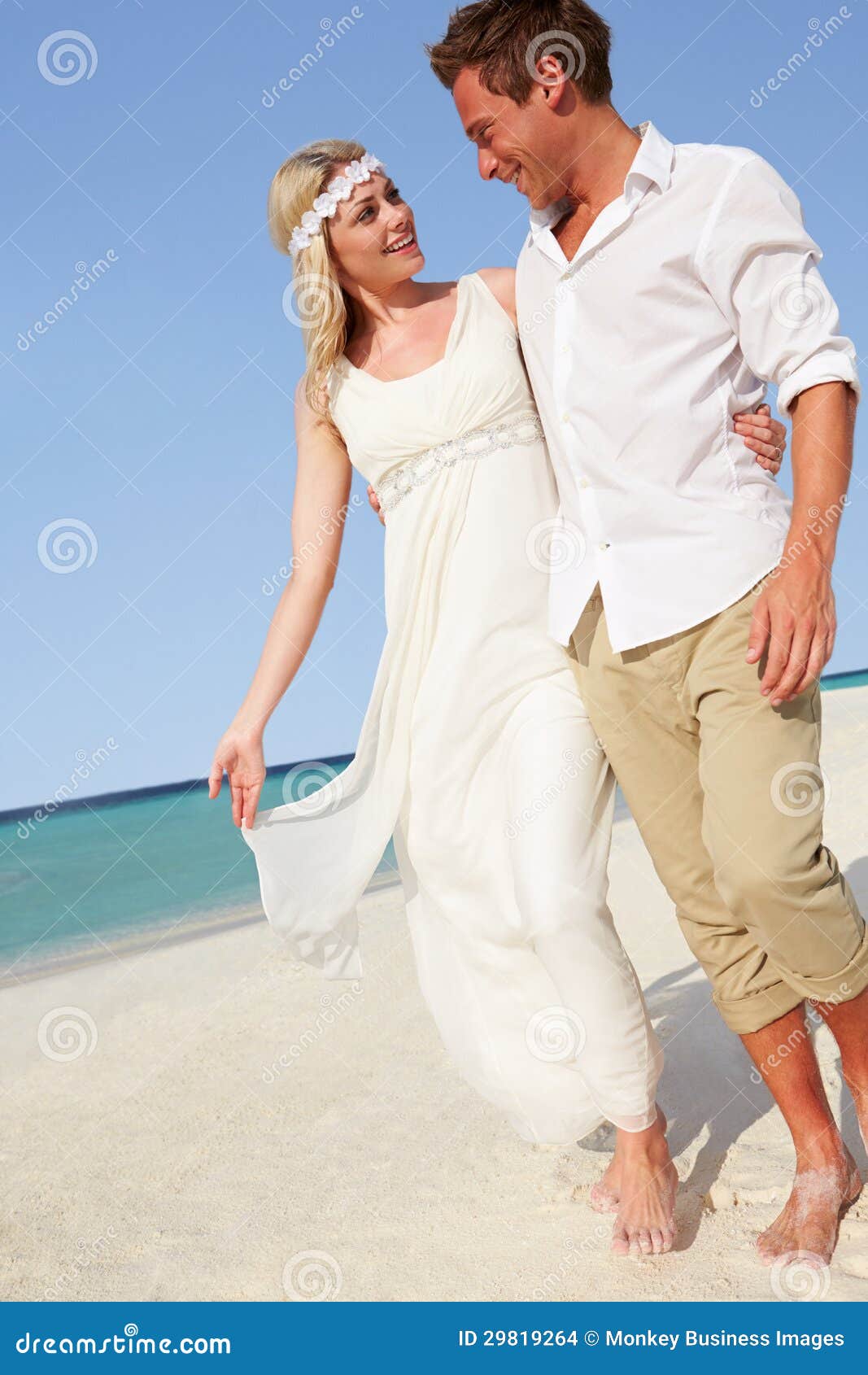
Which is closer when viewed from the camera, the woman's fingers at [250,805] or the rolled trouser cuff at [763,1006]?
the rolled trouser cuff at [763,1006]

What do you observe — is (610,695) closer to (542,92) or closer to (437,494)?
(437,494)

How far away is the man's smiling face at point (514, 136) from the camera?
256cm

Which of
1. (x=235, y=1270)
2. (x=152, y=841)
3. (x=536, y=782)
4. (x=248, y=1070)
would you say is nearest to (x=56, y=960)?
(x=248, y=1070)

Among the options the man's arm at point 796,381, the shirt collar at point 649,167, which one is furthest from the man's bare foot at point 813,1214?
the shirt collar at point 649,167

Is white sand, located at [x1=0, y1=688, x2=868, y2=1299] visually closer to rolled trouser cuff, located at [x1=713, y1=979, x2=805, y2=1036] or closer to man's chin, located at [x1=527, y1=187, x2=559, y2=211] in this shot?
rolled trouser cuff, located at [x1=713, y1=979, x2=805, y2=1036]

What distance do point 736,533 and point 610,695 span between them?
1.57 ft

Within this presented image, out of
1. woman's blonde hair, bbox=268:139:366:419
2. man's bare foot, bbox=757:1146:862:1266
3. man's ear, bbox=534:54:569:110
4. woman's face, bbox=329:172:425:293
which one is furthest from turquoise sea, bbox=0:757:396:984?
man's ear, bbox=534:54:569:110

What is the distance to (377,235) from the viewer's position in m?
3.11

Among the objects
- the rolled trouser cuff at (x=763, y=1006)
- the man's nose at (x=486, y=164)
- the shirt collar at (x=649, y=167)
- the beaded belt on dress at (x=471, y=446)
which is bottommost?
the rolled trouser cuff at (x=763, y=1006)

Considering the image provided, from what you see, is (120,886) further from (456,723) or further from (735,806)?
(735,806)

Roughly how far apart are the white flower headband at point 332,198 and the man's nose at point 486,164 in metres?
0.54

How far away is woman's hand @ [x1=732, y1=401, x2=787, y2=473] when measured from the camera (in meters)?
2.50

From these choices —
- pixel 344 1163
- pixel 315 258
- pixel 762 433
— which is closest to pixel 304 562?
pixel 315 258

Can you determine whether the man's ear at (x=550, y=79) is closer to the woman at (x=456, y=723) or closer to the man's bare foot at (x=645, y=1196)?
the woman at (x=456, y=723)
